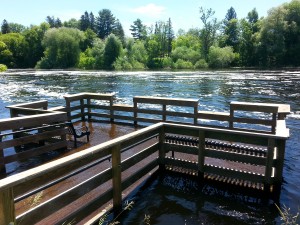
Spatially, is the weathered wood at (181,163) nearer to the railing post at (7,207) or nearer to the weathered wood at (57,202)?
the weathered wood at (57,202)

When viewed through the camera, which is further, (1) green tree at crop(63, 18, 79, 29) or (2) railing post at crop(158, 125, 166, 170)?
(1) green tree at crop(63, 18, 79, 29)

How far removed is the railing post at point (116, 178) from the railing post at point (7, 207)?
75.2 inches

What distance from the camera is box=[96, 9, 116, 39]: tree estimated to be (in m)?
116

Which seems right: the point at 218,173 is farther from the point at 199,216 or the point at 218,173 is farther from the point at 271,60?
the point at 271,60

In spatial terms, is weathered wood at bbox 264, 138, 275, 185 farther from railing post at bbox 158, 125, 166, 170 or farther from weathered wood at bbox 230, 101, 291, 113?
weathered wood at bbox 230, 101, 291, 113

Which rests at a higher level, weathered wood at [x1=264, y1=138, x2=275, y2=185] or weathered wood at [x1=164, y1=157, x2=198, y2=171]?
weathered wood at [x1=264, y1=138, x2=275, y2=185]

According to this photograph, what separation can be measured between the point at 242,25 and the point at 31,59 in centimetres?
5984

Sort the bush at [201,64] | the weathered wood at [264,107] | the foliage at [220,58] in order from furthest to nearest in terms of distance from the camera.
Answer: the bush at [201,64] → the foliage at [220,58] → the weathered wood at [264,107]

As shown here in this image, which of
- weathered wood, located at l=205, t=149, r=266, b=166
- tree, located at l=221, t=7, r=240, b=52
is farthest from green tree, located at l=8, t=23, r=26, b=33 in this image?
weathered wood, located at l=205, t=149, r=266, b=166

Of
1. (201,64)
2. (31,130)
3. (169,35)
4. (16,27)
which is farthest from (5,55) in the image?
(31,130)

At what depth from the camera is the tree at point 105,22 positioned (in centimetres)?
11638

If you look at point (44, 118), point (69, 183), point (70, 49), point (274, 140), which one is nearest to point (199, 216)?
point (274, 140)

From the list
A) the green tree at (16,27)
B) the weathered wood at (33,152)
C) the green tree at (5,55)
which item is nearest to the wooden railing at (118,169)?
the weathered wood at (33,152)

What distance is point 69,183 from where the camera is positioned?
5516 millimetres
